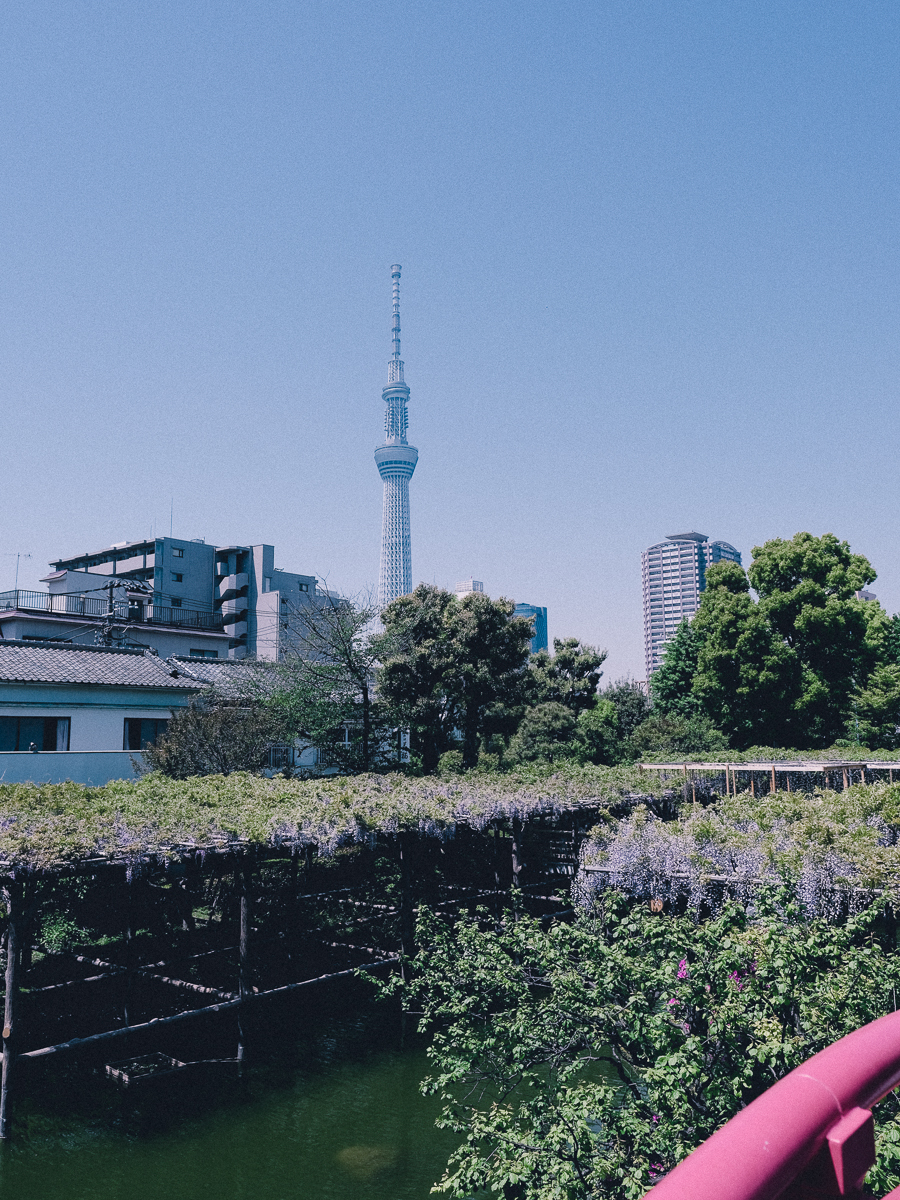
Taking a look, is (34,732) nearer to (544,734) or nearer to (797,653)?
(544,734)

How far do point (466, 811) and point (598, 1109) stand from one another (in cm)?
976

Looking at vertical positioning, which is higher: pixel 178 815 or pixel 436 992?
pixel 178 815

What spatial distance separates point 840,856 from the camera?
10.7 m

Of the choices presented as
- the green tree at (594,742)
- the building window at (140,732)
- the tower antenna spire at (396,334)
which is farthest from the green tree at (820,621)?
the tower antenna spire at (396,334)

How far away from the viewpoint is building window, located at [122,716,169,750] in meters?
26.0

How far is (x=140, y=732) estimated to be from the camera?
26453mm

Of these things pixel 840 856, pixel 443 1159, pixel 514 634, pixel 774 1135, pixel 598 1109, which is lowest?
pixel 443 1159

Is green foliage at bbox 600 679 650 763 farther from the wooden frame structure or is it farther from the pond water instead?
the pond water

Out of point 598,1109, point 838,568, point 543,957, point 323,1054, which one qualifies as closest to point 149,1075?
point 323,1054

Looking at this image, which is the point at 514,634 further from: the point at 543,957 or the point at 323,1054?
the point at 543,957

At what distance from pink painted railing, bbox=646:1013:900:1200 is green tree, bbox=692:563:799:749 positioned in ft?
116

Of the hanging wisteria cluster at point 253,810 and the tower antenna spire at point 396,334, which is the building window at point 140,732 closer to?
the hanging wisteria cluster at point 253,810

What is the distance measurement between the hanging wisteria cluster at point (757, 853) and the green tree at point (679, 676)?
27.2 metres

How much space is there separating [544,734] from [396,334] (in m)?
127
